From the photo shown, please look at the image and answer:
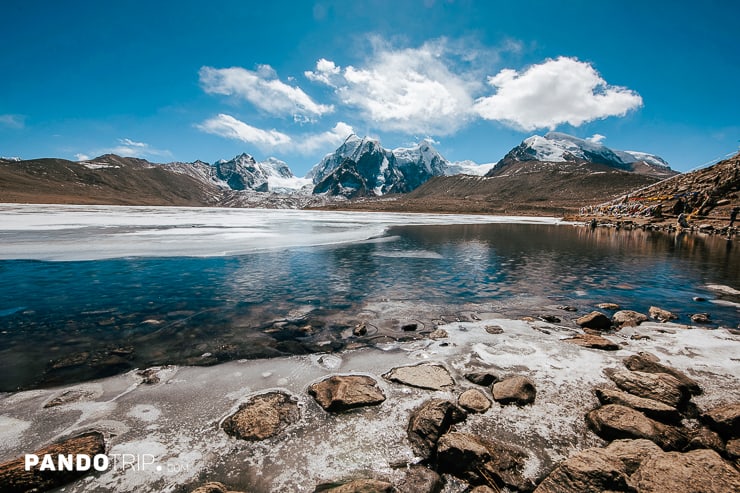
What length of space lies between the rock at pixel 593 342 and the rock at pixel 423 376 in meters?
4.48

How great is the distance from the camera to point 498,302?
46.1ft

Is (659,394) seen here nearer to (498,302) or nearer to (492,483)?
(492,483)

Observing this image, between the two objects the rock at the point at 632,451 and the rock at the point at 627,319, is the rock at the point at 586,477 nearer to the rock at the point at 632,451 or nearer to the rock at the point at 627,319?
the rock at the point at 632,451

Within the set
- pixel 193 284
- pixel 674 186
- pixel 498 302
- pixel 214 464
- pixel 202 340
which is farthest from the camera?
pixel 674 186

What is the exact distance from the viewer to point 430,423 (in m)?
5.53

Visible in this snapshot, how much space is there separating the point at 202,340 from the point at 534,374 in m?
9.29

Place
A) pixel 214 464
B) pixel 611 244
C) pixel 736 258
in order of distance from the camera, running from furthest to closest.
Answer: pixel 611 244 → pixel 736 258 → pixel 214 464

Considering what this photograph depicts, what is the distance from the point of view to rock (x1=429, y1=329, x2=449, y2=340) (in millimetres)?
10141

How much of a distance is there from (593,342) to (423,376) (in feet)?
17.8

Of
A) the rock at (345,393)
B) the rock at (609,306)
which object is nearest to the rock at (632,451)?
the rock at (345,393)

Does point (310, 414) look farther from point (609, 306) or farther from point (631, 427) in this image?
point (609, 306)

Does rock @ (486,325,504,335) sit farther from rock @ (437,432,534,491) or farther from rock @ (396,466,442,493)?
rock @ (396,466,442,493)

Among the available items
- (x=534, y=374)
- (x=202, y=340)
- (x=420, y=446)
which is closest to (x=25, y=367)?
(x=202, y=340)

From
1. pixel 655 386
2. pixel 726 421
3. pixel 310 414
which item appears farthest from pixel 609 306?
pixel 310 414
